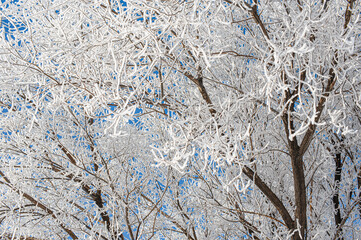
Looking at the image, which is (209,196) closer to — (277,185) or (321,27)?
(277,185)

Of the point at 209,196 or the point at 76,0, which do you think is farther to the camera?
the point at 209,196

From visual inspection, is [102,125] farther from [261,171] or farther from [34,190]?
[261,171]

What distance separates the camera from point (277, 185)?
5.98 m

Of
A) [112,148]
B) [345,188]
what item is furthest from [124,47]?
[345,188]

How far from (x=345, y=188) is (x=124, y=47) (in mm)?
5477

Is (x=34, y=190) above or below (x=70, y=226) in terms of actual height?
above

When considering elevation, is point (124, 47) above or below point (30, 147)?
below

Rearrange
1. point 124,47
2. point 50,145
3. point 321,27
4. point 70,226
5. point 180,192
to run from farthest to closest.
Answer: point 180,192 < point 50,145 < point 70,226 < point 124,47 < point 321,27

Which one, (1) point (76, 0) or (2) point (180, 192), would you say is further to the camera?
(2) point (180, 192)

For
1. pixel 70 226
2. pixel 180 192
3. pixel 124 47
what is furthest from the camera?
pixel 180 192

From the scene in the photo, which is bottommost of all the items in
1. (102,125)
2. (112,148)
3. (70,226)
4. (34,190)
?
(70,226)

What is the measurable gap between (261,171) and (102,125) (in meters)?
3.51

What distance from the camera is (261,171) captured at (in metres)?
5.91

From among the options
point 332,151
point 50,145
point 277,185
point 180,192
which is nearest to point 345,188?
point 332,151
